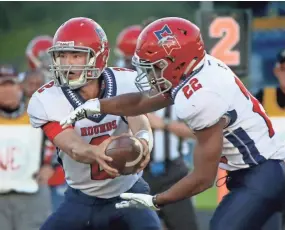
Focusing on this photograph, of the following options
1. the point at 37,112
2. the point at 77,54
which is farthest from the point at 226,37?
the point at 37,112

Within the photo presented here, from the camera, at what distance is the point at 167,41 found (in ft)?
12.9

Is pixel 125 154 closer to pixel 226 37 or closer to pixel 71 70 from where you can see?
pixel 71 70

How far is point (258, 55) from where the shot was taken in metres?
10.2

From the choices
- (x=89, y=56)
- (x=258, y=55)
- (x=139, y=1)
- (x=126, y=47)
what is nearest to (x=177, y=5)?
(x=139, y=1)

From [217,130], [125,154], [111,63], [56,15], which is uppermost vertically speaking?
[217,130]

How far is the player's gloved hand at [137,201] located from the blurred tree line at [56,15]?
6678 mm

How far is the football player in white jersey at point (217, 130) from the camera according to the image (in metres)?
3.79

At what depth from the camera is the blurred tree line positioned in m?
10.9

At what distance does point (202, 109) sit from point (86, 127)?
0.90m

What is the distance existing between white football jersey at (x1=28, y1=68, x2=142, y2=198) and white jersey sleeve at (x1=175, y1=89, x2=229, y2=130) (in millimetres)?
776

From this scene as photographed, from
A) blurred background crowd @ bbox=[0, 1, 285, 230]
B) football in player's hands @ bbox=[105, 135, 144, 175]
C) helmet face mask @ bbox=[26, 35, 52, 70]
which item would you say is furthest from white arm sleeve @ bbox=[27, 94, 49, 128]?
helmet face mask @ bbox=[26, 35, 52, 70]

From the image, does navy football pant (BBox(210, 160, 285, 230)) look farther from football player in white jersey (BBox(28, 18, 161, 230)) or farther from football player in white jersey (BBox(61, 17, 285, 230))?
football player in white jersey (BBox(28, 18, 161, 230))

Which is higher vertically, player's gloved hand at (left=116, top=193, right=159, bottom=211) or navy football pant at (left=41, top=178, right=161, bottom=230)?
player's gloved hand at (left=116, top=193, right=159, bottom=211)

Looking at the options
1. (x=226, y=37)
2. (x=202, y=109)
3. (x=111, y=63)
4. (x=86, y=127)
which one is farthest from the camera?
(x=111, y=63)
